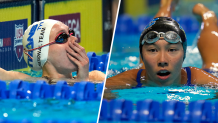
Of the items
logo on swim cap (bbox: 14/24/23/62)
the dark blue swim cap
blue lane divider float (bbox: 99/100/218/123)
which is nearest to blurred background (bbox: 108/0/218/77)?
logo on swim cap (bbox: 14/24/23/62)

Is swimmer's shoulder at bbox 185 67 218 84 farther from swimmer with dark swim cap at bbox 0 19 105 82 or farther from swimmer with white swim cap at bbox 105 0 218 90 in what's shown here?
swimmer with dark swim cap at bbox 0 19 105 82

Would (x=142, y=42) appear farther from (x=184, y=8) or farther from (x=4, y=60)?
(x=184, y=8)

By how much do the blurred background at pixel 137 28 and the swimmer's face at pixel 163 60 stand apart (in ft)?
4.53

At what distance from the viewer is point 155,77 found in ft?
6.32

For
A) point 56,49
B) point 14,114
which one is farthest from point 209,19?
point 14,114

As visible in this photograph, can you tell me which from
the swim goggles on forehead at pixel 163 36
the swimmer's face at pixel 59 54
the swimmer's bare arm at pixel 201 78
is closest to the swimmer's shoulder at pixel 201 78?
the swimmer's bare arm at pixel 201 78

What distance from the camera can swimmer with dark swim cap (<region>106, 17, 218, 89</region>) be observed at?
72.9 inches

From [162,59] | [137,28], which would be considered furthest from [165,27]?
[137,28]

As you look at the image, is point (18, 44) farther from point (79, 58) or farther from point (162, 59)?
point (162, 59)

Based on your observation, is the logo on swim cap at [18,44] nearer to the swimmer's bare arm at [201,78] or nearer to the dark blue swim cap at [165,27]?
the dark blue swim cap at [165,27]

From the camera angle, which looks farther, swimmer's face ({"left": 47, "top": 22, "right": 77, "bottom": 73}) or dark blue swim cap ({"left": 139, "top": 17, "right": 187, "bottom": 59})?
swimmer's face ({"left": 47, "top": 22, "right": 77, "bottom": 73})

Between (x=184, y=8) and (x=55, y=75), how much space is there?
4.96 metres

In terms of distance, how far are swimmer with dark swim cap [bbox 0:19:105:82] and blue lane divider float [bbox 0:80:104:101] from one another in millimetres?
122

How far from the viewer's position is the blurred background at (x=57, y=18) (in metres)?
2.91
